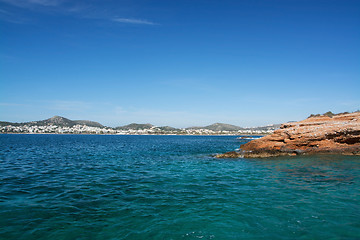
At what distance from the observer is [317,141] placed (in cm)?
3444

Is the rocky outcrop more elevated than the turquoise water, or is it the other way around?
the rocky outcrop

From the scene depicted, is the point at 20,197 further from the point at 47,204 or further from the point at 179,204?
the point at 179,204

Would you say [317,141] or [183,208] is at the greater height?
[317,141]

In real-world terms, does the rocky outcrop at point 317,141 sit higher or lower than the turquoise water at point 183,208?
higher

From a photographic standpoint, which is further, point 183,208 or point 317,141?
point 317,141

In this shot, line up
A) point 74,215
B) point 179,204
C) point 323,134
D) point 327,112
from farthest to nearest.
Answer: point 327,112 → point 323,134 → point 179,204 → point 74,215

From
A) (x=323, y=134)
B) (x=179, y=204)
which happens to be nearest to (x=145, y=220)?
(x=179, y=204)

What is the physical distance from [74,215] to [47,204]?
269 cm

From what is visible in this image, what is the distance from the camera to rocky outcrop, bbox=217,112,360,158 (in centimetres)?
3228

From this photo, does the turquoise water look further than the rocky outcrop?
No

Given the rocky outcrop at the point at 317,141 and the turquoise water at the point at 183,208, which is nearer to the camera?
the turquoise water at the point at 183,208

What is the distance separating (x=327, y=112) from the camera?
268 feet

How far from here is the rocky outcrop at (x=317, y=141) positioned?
106 ft

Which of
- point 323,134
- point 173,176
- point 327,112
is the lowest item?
point 173,176
